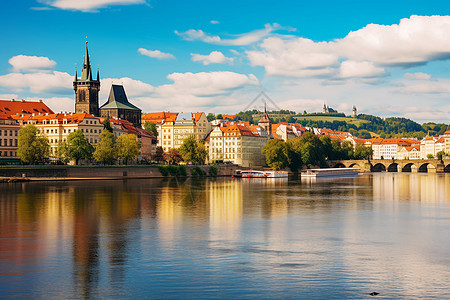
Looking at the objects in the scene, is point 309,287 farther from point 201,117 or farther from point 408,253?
point 201,117

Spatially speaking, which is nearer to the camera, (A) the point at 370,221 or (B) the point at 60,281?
(B) the point at 60,281

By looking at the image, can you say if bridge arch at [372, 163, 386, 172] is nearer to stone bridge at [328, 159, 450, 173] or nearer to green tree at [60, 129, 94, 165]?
stone bridge at [328, 159, 450, 173]

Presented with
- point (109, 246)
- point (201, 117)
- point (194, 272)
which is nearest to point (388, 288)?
point (194, 272)

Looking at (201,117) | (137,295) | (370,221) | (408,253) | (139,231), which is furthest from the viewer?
(201,117)

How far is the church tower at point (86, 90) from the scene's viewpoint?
14550 cm

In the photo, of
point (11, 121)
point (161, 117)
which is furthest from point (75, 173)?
point (161, 117)

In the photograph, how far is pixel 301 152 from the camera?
150000 mm

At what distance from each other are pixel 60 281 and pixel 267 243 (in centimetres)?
1175

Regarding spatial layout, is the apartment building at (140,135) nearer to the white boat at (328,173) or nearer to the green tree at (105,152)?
the green tree at (105,152)

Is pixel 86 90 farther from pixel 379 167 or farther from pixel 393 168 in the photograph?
pixel 393 168

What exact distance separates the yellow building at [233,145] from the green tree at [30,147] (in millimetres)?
63590

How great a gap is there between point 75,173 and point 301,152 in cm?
7152

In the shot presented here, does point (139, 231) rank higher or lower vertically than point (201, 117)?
lower

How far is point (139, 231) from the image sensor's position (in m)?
34.2
